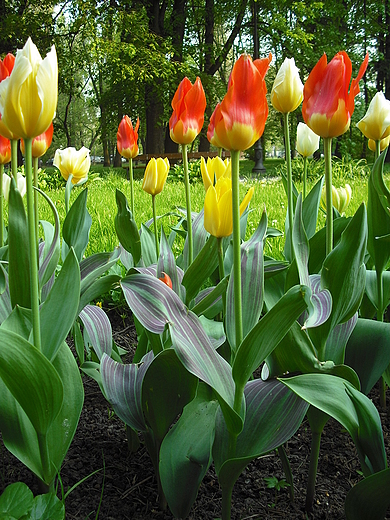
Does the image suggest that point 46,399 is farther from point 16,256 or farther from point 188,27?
point 188,27

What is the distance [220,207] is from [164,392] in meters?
0.39

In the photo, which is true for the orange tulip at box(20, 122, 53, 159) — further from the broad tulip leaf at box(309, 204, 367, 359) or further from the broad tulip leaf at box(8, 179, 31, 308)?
the broad tulip leaf at box(309, 204, 367, 359)

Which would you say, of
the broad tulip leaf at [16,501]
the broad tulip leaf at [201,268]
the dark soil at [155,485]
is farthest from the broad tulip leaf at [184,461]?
the broad tulip leaf at [201,268]

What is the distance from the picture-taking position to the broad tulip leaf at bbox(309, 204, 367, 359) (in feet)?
3.13

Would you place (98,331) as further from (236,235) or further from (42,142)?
(236,235)

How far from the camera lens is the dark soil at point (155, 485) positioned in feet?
3.36

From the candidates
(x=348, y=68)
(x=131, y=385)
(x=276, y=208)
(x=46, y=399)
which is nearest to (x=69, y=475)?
(x=131, y=385)

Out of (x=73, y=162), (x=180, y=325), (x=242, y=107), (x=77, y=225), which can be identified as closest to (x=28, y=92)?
(x=242, y=107)

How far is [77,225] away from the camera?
1500mm

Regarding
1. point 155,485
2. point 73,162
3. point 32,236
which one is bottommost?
point 155,485

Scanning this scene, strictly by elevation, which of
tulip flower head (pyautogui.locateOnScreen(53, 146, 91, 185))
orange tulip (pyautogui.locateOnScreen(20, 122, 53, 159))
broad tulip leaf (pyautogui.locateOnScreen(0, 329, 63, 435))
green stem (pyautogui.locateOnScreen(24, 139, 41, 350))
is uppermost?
orange tulip (pyautogui.locateOnScreen(20, 122, 53, 159))

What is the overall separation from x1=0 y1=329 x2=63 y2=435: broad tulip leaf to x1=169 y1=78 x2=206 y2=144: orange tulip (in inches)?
27.5

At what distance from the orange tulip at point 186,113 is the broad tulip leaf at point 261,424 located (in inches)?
26.1

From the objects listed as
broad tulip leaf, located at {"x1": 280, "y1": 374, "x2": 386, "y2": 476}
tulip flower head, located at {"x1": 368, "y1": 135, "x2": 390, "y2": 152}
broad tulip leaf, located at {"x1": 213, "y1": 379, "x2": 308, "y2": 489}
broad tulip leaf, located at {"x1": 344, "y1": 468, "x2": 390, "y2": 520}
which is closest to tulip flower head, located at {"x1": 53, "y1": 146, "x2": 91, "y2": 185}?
tulip flower head, located at {"x1": 368, "y1": 135, "x2": 390, "y2": 152}
